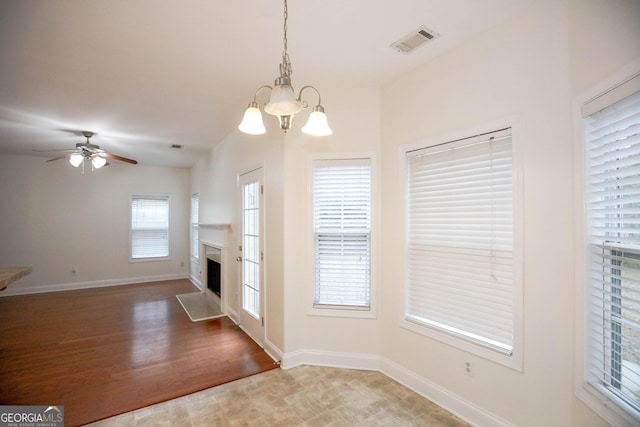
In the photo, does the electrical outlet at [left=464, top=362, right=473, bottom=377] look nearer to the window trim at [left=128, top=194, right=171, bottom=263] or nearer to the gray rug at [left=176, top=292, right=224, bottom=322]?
the gray rug at [left=176, top=292, right=224, bottom=322]

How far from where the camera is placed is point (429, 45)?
7.31 feet

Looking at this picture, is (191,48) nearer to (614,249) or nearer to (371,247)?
(371,247)

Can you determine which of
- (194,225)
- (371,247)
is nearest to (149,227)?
(194,225)

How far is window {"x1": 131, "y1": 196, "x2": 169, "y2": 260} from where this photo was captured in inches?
271

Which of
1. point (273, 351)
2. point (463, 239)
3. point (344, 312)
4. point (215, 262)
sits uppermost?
point (463, 239)

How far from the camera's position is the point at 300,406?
7.61 ft

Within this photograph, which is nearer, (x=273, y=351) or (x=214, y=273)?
(x=273, y=351)

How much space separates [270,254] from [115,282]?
5.41 m

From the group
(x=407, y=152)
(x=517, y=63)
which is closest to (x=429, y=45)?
(x=517, y=63)

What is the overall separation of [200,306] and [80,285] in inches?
130

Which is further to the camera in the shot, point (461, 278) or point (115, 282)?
point (115, 282)

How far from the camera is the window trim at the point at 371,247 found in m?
2.85

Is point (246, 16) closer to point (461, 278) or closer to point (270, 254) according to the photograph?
point (270, 254)

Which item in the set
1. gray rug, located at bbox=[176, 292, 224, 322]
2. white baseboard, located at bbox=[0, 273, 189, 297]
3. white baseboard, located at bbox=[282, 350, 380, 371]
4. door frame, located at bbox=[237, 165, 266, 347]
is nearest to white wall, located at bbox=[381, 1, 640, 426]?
white baseboard, located at bbox=[282, 350, 380, 371]
